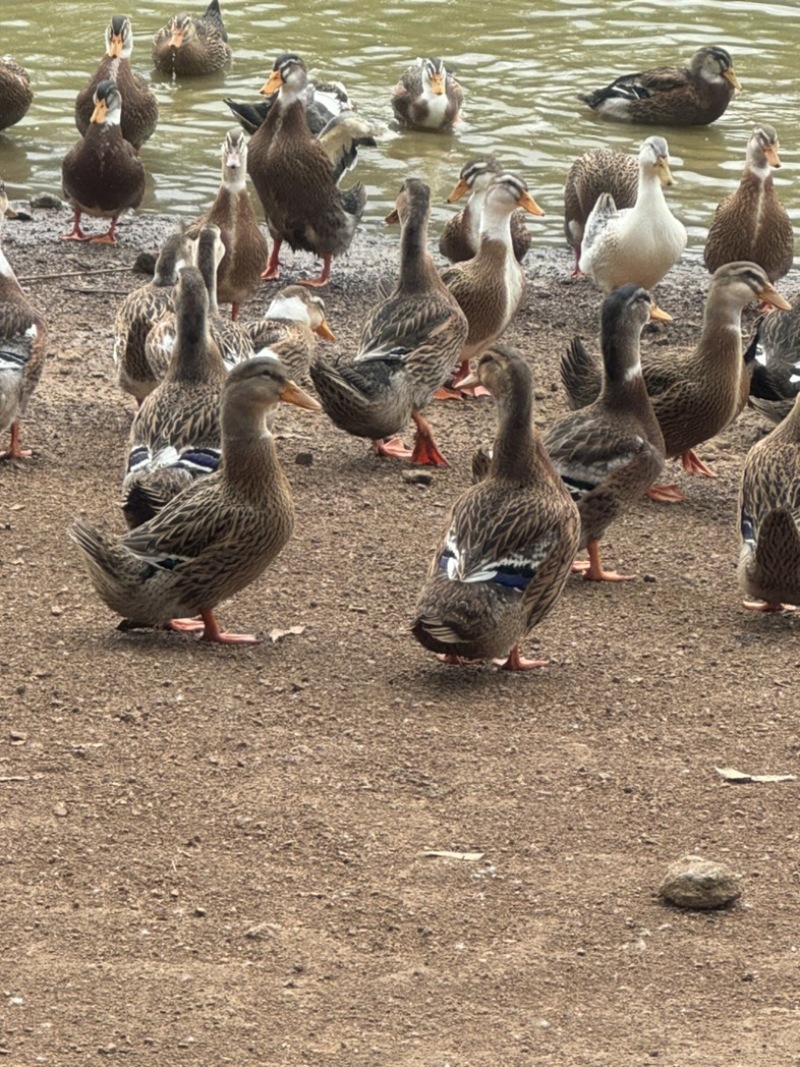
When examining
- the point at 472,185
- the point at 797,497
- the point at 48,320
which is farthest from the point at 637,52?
the point at 797,497

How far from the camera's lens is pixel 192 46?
17875mm

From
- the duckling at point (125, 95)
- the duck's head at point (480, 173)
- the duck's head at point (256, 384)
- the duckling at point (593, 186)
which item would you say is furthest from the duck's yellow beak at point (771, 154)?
→ the duck's head at point (256, 384)

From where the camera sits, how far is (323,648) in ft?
23.6

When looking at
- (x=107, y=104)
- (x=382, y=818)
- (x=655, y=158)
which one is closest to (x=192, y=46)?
(x=107, y=104)

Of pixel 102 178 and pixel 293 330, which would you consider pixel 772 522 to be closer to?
pixel 293 330

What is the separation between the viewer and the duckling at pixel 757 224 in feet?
40.7

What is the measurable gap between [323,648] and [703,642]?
1.51m

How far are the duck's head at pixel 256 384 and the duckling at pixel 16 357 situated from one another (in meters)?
2.01

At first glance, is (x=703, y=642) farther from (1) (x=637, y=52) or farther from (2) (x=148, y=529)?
(1) (x=637, y=52)

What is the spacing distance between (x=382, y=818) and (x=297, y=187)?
8107mm

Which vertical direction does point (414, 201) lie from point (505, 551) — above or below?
above

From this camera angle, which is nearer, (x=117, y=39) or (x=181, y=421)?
(x=181, y=421)

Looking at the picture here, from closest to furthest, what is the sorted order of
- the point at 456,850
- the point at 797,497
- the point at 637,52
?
the point at 456,850 → the point at 797,497 → the point at 637,52

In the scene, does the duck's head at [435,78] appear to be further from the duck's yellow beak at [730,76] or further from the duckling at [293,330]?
the duckling at [293,330]
